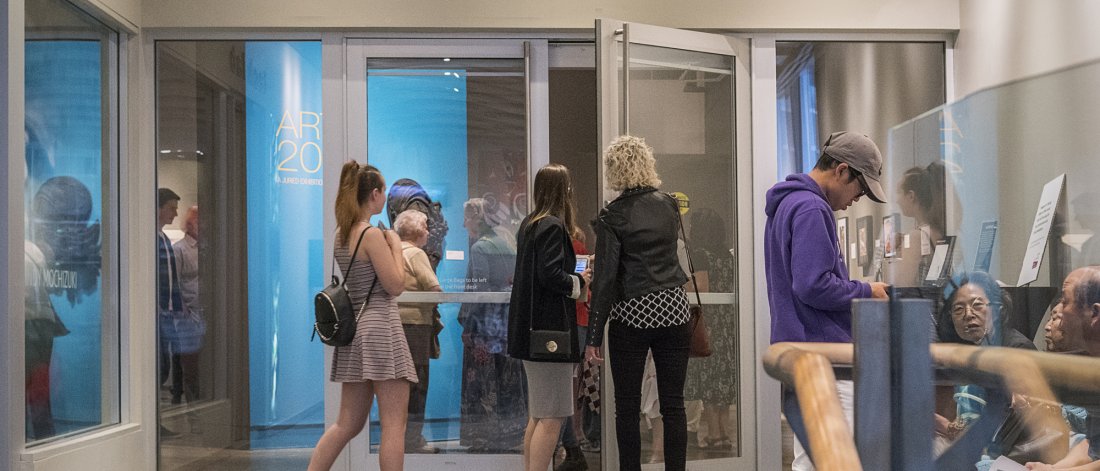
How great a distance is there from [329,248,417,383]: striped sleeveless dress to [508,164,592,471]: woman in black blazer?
0.49m

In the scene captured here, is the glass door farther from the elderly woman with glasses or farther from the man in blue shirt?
the man in blue shirt

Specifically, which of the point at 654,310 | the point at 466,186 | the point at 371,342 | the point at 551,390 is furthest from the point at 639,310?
the point at 466,186

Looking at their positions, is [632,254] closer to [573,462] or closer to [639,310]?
[639,310]

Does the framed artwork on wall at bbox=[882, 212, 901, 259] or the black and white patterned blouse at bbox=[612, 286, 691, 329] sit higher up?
the framed artwork on wall at bbox=[882, 212, 901, 259]

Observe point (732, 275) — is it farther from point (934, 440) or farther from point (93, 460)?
point (934, 440)

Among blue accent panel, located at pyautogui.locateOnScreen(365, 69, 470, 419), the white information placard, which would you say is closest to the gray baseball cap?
the white information placard

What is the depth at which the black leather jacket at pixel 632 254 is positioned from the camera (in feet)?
12.8

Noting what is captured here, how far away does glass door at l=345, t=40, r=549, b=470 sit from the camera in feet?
17.5

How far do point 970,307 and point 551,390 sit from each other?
5.30 ft

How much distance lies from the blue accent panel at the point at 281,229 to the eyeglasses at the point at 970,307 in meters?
3.55

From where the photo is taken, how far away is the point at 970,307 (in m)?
3.70

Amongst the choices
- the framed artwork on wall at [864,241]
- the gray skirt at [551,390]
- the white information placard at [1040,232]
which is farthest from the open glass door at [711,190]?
the framed artwork on wall at [864,241]

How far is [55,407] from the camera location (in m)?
4.42

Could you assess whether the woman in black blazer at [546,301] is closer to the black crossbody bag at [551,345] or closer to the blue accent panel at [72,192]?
the black crossbody bag at [551,345]
